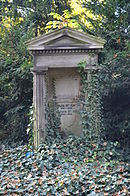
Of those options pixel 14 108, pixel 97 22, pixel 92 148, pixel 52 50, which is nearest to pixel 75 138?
pixel 92 148

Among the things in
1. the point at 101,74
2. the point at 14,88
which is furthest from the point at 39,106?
the point at 14,88

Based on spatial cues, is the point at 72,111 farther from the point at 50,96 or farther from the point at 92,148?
the point at 92,148

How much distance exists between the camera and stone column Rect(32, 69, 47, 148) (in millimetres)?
5625

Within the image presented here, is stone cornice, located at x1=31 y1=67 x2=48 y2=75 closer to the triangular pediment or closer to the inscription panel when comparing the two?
the triangular pediment

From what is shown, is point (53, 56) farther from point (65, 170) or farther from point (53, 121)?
point (65, 170)

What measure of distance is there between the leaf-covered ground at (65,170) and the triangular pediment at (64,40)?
189 cm

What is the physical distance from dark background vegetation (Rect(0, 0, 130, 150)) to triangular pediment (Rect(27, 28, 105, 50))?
89cm

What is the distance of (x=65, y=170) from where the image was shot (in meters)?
4.70

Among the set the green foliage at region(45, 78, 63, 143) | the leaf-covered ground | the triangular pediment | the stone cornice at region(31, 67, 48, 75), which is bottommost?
the leaf-covered ground

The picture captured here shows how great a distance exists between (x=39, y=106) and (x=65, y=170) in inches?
59.1

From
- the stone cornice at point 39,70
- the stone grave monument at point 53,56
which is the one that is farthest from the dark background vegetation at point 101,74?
the stone cornice at point 39,70

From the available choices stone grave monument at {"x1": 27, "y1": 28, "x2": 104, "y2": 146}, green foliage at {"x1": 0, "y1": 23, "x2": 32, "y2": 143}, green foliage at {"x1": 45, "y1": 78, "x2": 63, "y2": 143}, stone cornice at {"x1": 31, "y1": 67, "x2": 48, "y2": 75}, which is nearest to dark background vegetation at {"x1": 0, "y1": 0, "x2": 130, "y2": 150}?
green foliage at {"x1": 0, "y1": 23, "x2": 32, "y2": 143}

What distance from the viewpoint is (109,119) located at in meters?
6.91

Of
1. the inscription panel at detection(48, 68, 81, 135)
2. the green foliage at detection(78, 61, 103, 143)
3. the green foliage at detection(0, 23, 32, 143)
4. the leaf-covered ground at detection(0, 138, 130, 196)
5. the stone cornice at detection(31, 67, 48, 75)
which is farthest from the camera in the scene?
the green foliage at detection(0, 23, 32, 143)
